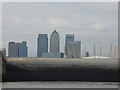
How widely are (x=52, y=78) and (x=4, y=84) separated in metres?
3.92

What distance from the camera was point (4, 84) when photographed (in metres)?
24.8

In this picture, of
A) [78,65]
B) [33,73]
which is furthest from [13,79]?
[78,65]

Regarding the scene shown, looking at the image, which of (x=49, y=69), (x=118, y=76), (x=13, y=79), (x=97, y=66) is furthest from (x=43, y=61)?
(x=118, y=76)

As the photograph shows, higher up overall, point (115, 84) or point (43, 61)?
point (43, 61)

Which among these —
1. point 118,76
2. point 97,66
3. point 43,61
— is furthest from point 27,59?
point 118,76

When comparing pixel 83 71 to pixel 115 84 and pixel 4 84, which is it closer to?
pixel 115 84

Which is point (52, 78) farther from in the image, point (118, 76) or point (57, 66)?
point (118, 76)

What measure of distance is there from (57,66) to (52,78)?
3.31 feet

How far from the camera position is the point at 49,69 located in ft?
77.7

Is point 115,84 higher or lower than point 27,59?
lower

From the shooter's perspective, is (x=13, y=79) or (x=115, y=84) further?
(x=115, y=84)

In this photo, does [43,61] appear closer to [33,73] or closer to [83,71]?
[33,73]

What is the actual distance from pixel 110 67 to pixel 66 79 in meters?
3.55

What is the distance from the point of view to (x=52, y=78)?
77.6 ft
